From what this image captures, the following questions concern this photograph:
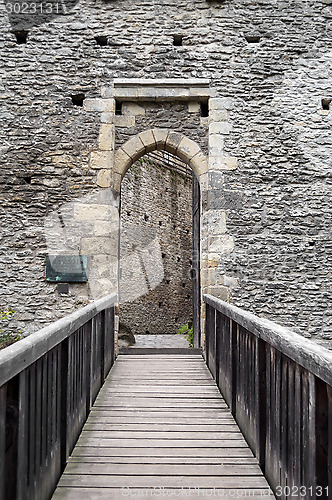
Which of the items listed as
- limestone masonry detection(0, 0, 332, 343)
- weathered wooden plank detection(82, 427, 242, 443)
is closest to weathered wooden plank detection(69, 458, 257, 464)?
weathered wooden plank detection(82, 427, 242, 443)

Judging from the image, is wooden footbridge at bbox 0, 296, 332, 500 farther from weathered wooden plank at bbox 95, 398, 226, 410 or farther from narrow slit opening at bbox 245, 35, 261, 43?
Result: narrow slit opening at bbox 245, 35, 261, 43

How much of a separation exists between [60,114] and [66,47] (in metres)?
0.93

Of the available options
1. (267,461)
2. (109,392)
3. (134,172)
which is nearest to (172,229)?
(134,172)

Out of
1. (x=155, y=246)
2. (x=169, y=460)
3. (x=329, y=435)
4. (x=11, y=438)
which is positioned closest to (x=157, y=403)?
(x=169, y=460)

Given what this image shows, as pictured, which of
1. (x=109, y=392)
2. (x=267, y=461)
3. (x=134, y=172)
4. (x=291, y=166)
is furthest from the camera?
(x=134, y=172)

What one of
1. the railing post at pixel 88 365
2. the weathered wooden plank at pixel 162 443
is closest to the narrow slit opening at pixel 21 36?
the railing post at pixel 88 365

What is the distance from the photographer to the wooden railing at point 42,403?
1.47 meters

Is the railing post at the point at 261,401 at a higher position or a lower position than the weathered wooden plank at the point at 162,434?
higher

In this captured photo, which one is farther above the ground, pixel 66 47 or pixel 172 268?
pixel 66 47

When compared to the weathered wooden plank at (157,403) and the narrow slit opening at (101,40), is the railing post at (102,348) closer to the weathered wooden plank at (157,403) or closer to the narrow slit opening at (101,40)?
the weathered wooden plank at (157,403)

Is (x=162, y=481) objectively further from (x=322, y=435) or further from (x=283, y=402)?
(x=322, y=435)

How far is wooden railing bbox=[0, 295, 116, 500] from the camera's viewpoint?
4.81ft

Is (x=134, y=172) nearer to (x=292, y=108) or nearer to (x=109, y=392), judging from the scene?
(x=292, y=108)

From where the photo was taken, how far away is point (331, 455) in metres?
1.38
